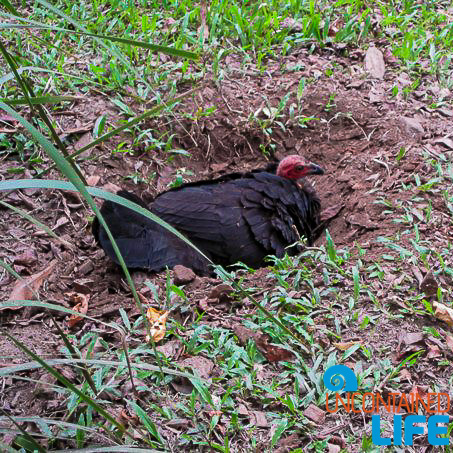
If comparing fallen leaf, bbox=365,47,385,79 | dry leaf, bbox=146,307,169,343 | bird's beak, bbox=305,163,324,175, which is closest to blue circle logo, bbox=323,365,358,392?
dry leaf, bbox=146,307,169,343

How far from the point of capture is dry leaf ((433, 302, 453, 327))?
3.13 meters

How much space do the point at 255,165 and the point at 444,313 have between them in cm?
271

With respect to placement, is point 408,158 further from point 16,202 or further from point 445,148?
point 16,202

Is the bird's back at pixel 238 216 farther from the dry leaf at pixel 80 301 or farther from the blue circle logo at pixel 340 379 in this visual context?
the blue circle logo at pixel 340 379

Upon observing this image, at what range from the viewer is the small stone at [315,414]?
273cm

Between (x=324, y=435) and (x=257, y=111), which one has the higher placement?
(x=257, y=111)

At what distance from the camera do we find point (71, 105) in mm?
5043

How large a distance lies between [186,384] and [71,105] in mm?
2917

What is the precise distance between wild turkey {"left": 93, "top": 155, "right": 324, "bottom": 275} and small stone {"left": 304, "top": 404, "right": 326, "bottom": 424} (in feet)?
5.27

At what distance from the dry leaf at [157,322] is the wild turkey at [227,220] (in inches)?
27.6

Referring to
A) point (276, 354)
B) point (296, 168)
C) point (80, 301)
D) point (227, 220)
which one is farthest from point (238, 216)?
point (276, 354)

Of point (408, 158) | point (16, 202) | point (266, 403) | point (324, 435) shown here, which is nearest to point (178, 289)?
point (266, 403)

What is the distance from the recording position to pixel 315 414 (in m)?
2.74

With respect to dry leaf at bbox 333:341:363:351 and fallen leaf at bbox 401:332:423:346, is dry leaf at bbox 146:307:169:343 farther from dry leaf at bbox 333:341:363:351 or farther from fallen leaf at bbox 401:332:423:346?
fallen leaf at bbox 401:332:423:346
